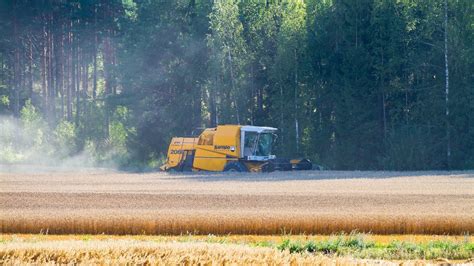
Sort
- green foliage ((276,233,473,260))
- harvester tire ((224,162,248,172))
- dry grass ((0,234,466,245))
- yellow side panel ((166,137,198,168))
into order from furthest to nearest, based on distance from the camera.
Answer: yellow side panel ((166,137,198,168))
harvester tire ((224,162,248,172))
dry grass ((0,234,466,245))
green foliage ((276,233,473,260))

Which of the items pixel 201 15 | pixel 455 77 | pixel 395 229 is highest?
pixel 201 15

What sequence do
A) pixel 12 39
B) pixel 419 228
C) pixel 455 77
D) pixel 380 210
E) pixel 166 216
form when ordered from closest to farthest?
pixel 419 228, pixel 166 216, pixel 380 210, pixel 455 77, pixel 12 39

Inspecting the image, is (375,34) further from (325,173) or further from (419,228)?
(419,228)

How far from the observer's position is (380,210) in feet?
95.1

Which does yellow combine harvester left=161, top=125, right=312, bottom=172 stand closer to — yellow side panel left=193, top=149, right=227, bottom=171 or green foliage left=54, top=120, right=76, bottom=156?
yellow side panel left=193, top=149, right=227, bottom=171

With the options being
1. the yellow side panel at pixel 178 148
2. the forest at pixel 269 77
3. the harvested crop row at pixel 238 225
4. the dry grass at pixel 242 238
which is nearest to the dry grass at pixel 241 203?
the harvested crop row at pixel 238 225

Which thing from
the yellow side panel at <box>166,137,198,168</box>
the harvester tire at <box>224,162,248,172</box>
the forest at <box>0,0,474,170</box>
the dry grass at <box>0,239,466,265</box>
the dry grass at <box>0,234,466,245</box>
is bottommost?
the dry grass at <box>0,234,466,245</box>

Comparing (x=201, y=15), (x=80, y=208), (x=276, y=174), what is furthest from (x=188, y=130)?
(x=80, y=208)

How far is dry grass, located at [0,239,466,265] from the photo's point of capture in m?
15.7

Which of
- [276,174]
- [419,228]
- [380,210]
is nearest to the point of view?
[419,228]

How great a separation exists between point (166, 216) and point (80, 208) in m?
4.85

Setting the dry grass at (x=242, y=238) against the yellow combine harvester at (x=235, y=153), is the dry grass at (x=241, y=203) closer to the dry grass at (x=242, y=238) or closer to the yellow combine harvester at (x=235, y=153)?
the dry grass at (x=242, y=238)

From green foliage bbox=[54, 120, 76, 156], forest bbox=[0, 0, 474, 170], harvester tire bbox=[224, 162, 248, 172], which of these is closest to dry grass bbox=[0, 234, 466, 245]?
harvester tire bbox=[224, 162, 248, 172]

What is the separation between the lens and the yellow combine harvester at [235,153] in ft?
173
